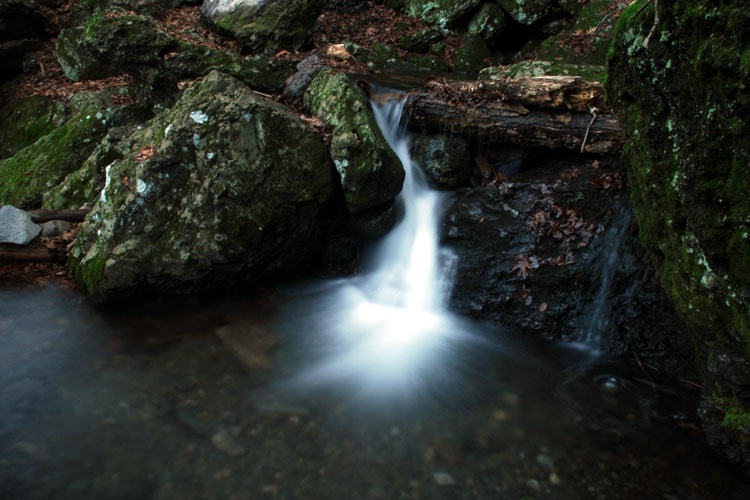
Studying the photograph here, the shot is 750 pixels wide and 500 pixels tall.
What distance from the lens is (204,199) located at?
537cm

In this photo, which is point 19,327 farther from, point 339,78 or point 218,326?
point 339,78

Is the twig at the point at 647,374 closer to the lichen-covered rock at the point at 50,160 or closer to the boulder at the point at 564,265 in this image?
the boulder at the point at 564,265

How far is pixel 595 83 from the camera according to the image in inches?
227

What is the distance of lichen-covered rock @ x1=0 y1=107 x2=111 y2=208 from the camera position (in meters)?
7.72

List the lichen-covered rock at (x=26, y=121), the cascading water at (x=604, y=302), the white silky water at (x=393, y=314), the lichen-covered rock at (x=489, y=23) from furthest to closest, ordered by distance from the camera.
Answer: the lichen-covered rock at (x=489, y=23), the lichen-covered rock at (x=26, y=121), the cascading water at (x=604, y=302), the white silky water at (x=393, y=314)

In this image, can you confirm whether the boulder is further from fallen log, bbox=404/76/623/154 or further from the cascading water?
fallen log, bbox=404/76/623/154

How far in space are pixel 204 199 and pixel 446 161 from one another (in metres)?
3.29

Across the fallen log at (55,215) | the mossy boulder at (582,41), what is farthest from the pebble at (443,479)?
the mossy boulder at (582,41)

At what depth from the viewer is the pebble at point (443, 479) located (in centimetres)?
307

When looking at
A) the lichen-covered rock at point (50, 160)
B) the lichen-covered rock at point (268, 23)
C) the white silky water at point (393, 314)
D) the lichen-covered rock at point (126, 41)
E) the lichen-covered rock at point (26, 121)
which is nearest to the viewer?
the white silky water at point (393, 314)

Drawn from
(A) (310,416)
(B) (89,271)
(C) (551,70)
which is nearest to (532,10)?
(C) (551,70)

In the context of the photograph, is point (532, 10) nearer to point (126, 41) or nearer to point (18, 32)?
point (126, 41)

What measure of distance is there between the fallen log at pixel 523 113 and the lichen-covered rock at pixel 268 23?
6.32m

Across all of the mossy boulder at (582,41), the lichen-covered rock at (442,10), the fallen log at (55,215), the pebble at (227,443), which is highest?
the lichen-covered rock at (442,10)
